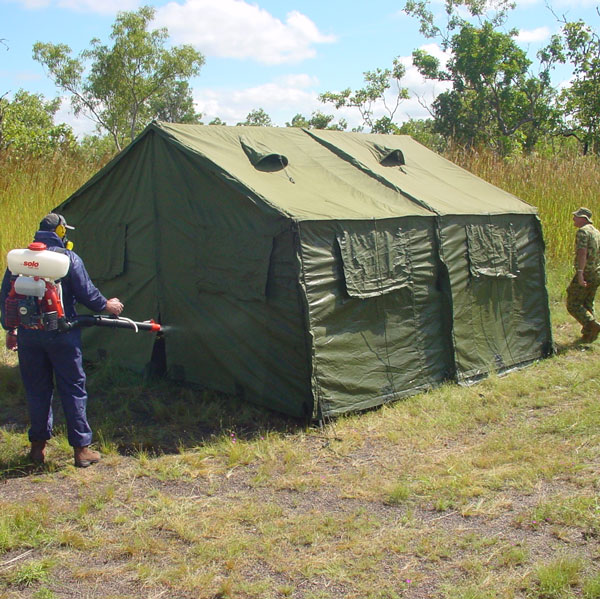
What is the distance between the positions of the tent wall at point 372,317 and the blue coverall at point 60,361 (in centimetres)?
172

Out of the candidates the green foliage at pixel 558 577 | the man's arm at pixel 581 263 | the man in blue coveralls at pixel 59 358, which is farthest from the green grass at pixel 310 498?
the man's arm at pixel 581 263

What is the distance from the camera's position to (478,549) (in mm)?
3705

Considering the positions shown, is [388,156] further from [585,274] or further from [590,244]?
[585,274]

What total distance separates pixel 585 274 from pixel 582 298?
11.4 inches

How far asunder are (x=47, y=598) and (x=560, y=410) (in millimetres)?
4528

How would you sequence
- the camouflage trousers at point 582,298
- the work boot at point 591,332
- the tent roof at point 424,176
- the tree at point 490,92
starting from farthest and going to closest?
1. the tree at point 490,92
2. the work boot at point 591,332
3. the camouflage trousers at point 582,298
4. the tent roof at point 424,176

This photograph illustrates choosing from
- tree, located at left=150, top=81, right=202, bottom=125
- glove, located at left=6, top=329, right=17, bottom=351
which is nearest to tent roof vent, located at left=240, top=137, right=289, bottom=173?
glove, located at left=6, top=329, right=17, bottom=351

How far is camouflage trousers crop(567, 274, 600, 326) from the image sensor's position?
26.2 ft

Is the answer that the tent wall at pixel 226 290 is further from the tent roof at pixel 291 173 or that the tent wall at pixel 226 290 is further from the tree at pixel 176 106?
the tree at pixel 176 106

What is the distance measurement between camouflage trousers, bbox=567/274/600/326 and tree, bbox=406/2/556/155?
14476 millimetres

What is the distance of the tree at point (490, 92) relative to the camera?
22.4 meters

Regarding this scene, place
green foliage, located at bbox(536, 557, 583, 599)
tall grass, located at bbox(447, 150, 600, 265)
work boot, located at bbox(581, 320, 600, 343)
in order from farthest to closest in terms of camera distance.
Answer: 1. tall grass, located at bbox(447, 150, 600, 265)
2. work boot, located at bbox(581, 320, 600, 343)
3. green foliage, located at bbox(536, 557, 583, 599)

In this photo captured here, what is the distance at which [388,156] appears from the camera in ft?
25.0

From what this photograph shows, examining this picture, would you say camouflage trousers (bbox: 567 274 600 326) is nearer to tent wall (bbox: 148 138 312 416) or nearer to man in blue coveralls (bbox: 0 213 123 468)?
tent wall (bbox: 148 138 312 416)
